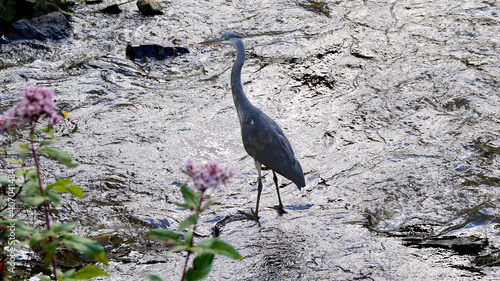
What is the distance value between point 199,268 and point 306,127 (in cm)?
426

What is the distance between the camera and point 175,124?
585 centimetres

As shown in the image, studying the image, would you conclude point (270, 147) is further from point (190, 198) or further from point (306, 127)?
point (190, 198)

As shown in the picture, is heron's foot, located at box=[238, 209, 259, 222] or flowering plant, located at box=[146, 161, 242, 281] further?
heron's foot, located at box=[238, 209, 259, 222]

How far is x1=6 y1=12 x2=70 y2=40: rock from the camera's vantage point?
734 cm

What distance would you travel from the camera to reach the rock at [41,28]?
7.34m

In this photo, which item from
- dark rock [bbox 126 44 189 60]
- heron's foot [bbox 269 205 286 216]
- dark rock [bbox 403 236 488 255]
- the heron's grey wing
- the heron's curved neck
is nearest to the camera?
dark rock [bbox 403 236 488 255]

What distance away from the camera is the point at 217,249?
1.64 metres

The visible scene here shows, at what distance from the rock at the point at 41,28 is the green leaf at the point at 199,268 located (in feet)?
21.8

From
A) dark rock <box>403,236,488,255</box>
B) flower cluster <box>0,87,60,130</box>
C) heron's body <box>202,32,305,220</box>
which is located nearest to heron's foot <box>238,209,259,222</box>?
heron's body <box>202,32,305,220</box>

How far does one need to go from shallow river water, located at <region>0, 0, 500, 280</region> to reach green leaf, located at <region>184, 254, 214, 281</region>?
1.79m

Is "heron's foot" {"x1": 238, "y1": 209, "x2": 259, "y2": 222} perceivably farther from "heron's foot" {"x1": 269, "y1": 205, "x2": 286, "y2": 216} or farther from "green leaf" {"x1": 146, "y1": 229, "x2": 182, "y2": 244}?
"green leaf" {"x1": 146, "y1": 229, "x2": 182, "y2": 244}

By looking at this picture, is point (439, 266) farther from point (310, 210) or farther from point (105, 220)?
point (105, 220)

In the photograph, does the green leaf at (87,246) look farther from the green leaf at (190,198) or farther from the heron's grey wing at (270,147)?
the heron's grey wing at (270,147)

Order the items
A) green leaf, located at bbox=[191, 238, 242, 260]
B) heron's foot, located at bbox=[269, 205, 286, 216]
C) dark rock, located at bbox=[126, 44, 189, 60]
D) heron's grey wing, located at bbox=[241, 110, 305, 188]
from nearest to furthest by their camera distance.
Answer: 1. green leaf, located at bbox=[191, 238, 242, 260]
2. heron's grey wing, located at bbox=[241, 110, 305, 188]
3. heron's foot, located at bbox=[269, 205, 286, 216]
4. dark rock, located at bbox=[126, 44, 189, 60]
